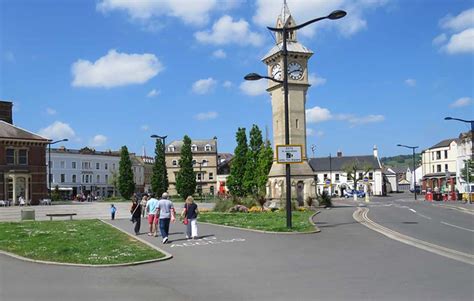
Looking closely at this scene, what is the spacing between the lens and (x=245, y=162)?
239 feet

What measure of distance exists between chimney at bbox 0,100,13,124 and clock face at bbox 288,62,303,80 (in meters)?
39.0

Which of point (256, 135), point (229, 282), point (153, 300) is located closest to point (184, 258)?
point (229, 282)

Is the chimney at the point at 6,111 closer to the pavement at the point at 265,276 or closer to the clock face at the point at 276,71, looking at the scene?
the clock face at the point at 276,71

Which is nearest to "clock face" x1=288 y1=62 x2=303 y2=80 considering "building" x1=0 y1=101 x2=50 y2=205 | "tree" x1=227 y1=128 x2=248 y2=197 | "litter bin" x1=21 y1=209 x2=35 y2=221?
"litter bin" x1=21 y1=209 x2=35 y2=221

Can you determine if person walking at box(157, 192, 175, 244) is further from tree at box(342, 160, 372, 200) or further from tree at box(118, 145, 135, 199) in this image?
tree at box(342, 160, 372, 200)

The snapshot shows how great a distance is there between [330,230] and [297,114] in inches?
974

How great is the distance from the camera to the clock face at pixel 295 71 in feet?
144

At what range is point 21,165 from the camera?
57375mm

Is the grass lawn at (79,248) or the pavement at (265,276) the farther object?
the grass lawn at (79,248)

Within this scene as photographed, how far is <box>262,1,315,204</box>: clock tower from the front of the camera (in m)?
42.9

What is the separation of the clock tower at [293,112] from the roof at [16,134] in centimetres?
2894

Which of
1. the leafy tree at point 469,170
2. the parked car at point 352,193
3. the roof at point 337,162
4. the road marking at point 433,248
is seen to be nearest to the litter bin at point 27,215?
the road marking at point 433,248

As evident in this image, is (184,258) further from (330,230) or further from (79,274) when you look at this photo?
(330,230)

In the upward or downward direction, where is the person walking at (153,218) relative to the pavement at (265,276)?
upward
